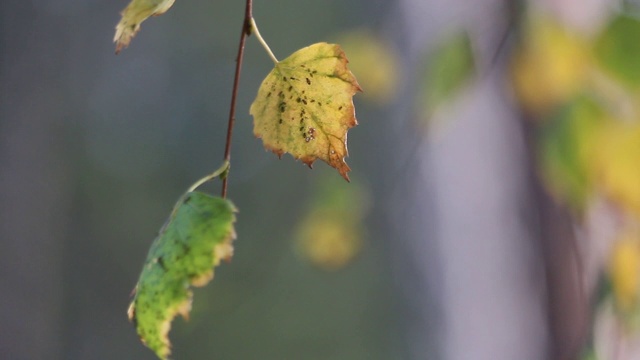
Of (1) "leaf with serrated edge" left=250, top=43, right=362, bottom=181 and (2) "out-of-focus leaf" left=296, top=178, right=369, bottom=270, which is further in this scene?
(2) "out-of-focus leaf" left=296, top=178, right=369, bottom=270

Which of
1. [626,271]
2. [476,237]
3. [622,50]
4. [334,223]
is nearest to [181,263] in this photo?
[622,50]

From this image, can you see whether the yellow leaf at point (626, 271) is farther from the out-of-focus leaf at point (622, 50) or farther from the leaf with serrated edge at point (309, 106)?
the leaf with serrated edge at point (309, 106)

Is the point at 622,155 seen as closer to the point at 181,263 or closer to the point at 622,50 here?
the point at 622,50

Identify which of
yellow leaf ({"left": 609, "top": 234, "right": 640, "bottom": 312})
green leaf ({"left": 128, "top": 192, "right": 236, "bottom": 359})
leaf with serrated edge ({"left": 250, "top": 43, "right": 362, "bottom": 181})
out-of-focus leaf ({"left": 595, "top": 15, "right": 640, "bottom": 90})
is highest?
out-of-focus leaf ({"left": 595, "top": 15, "right": 640, "bottom": 90})

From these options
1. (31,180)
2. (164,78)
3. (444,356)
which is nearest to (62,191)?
(31,180)

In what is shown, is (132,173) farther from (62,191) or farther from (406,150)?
(406,150)

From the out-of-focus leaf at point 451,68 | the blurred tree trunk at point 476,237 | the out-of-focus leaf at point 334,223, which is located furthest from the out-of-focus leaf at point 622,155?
the blurred tree trunk at point 476,237

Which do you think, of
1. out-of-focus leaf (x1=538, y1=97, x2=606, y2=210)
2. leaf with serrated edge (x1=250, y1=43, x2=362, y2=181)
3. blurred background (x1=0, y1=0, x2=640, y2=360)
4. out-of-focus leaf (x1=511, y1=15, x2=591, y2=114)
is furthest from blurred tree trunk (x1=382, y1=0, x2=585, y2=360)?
leaf with serrated edge (x1=250, y1=43, x2=362, y2=181)

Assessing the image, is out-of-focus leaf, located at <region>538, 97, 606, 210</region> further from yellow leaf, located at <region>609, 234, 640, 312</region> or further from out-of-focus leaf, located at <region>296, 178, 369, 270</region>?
out-of-focus leaf, located at <region>296, 178, 369, 270</region>
